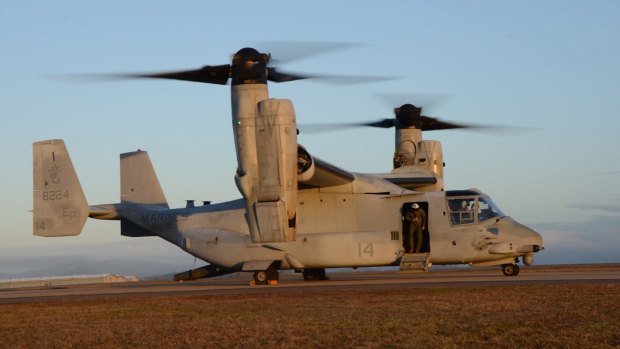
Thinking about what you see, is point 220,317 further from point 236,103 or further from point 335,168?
point 335,168

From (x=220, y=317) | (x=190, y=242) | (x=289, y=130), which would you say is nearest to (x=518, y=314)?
(x=220, y=317)

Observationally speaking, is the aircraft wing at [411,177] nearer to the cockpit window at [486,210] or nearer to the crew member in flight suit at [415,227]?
the crew member in flight suit at [415,227]

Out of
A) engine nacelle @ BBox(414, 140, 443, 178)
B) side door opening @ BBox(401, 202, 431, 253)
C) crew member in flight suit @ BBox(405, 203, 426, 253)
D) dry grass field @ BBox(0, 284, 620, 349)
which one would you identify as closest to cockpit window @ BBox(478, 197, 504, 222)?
side door opening @ BBox(401, 202, 431, 253)

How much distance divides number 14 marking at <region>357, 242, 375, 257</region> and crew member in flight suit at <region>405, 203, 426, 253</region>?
1221mm

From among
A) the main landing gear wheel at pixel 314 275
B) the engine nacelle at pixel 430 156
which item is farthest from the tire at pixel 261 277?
the engine nacelle at pixel 430 156

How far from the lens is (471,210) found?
28.8 metres

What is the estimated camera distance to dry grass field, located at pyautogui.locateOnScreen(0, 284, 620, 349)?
488 inches

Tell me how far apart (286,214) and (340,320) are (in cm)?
1110

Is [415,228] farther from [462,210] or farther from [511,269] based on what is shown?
[511,269]

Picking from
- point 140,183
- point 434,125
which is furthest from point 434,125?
point 140,183

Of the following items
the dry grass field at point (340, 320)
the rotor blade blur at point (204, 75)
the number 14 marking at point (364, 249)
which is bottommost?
the dry grass field at point (340, 320)

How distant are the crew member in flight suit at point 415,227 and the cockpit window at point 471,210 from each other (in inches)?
39.4

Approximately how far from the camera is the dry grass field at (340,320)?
488 inches

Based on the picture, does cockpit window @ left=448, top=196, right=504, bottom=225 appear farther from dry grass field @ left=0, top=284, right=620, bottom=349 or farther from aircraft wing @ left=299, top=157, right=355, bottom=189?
dry grass field @ left=0, top=284, right=620, bottom=349
